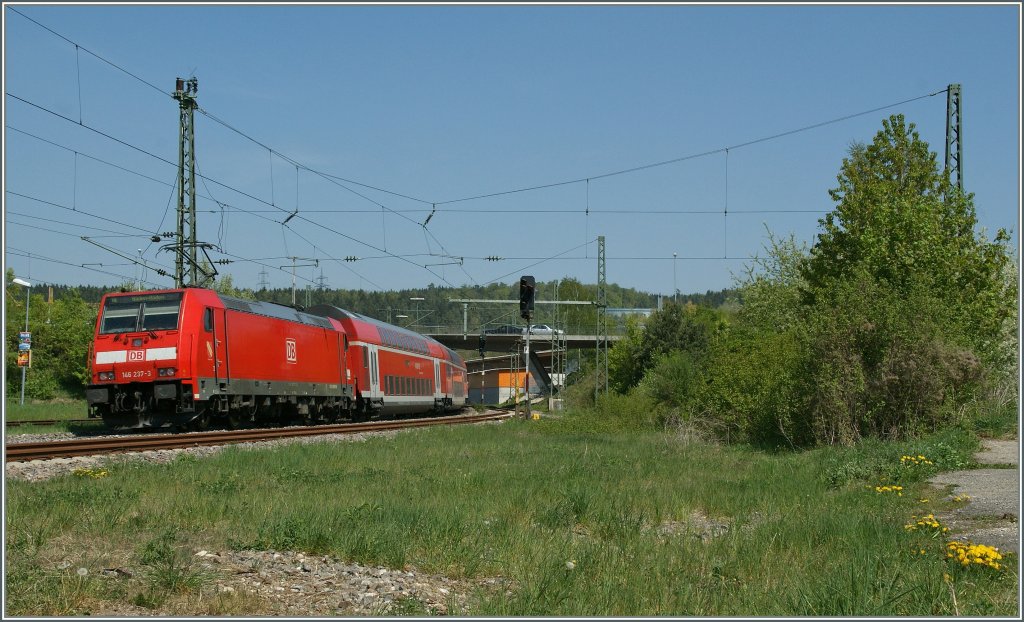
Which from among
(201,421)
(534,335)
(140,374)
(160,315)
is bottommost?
(201,421)

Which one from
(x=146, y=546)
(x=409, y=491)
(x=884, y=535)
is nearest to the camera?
(x=146, y=546)

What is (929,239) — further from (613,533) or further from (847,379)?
(613,533)

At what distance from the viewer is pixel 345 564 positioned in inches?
339

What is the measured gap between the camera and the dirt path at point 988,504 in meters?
9.74

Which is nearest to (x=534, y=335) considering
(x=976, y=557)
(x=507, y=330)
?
(x=507, y=330)

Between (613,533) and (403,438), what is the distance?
15737 mm

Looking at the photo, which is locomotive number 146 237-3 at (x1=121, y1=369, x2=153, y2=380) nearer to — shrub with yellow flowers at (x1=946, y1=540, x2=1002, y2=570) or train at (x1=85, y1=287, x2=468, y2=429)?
train at (x1=85, y1=287, x2=468, y2=429)

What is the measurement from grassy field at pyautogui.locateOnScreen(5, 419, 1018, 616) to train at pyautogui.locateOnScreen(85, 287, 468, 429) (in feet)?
21.5

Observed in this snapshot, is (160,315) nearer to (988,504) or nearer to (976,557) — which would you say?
(988,504)

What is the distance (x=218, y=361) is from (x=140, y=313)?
2.19m

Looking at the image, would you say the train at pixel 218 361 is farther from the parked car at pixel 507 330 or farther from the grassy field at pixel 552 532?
the parked car at pixel 507 330

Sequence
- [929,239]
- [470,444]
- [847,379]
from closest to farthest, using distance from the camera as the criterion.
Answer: [847,379] → [470,444] → [929,239]

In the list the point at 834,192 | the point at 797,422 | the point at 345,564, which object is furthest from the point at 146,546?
the point at 834,192

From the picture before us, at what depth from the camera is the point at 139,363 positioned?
23.3 m
